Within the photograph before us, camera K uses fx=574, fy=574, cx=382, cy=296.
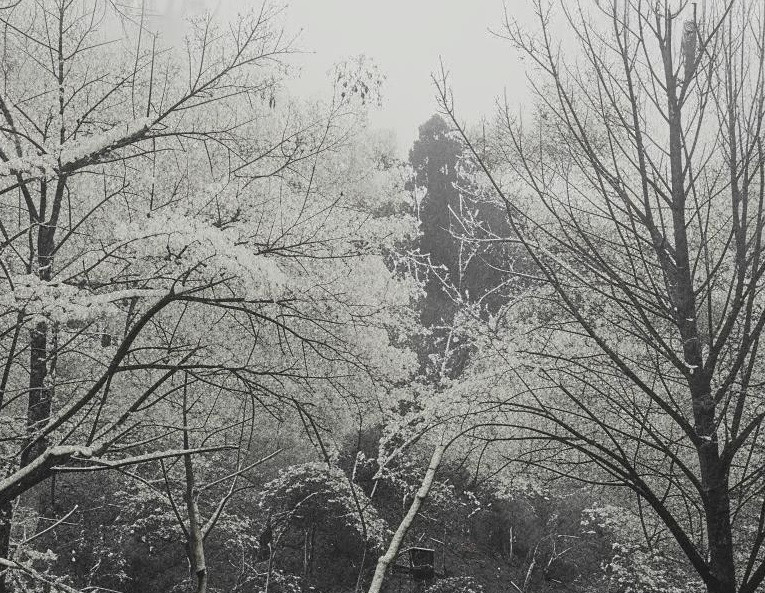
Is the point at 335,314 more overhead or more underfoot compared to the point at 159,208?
more underfoot

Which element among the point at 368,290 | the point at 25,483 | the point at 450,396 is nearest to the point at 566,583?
the point at 368,290

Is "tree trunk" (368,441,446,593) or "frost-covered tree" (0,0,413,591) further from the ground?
"frost-covered tree" (0,0,413,591)

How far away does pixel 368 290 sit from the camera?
1118 centimetres

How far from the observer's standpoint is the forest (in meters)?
2.82

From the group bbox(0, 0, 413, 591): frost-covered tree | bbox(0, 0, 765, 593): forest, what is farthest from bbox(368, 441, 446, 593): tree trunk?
bbox(0, 0, 413, 591): frost-covered tree

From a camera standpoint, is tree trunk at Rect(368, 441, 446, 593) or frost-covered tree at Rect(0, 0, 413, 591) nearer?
tree trunk at Rect(368, 441, 446, 593)

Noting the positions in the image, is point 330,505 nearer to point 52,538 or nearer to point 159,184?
point 52,538

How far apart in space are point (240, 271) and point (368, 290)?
7.81m

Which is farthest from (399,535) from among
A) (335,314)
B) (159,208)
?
(159,208)

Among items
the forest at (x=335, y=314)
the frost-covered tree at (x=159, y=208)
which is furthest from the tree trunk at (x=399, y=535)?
the frost-covered tree at (x=159, y=208)

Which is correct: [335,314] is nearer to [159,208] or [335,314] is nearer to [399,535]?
[159,208]

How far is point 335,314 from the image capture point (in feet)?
19.7

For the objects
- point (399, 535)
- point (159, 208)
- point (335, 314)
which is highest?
point (159, 208)

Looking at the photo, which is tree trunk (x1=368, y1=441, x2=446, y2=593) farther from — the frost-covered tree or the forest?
the frost-covered tree
